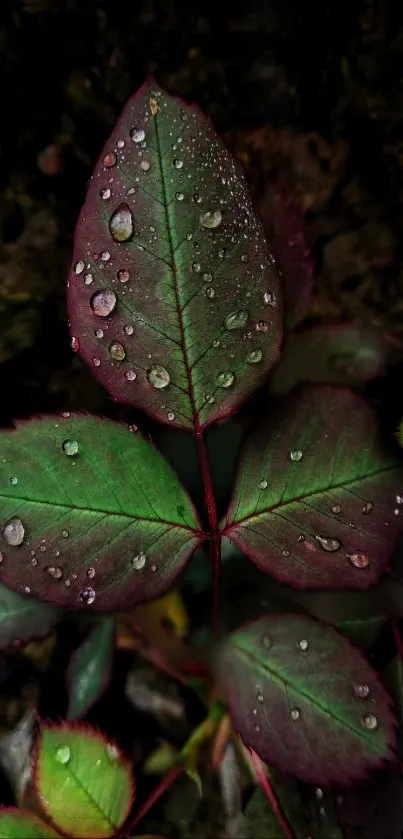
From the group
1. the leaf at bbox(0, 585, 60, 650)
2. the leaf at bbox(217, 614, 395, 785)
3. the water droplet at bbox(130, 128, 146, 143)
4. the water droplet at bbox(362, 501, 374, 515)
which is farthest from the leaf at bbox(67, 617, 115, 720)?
the water droplet at bbox(130, 128, 146, 143)

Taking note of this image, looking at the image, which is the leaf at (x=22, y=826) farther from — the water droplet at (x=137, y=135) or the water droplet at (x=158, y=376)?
the water droplet at (x=137, y=135)

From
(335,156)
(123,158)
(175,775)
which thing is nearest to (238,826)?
(175,775)

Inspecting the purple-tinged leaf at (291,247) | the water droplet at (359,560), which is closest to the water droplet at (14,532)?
the water droplet at (359,560)

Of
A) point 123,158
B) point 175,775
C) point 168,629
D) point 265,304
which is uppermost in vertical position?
point 123,158

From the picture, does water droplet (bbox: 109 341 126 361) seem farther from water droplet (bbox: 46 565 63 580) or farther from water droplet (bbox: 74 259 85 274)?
water droplet (bbox: 46 565 63 580)

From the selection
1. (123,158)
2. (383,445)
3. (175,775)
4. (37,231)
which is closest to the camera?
(123,158)

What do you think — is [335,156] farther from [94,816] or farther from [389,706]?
[94,816]
